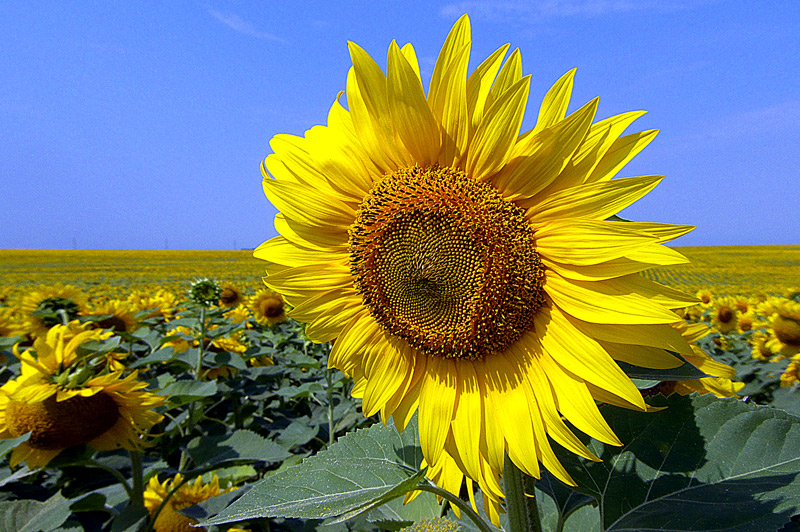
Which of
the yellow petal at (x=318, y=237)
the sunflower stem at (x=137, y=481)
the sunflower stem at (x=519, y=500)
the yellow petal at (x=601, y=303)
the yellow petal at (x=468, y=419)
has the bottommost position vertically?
the sunflower stem at (x=137, y=481)

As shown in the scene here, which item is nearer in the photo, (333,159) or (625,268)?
(625,268)

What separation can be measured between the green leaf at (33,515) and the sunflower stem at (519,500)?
→ 2.35 metres

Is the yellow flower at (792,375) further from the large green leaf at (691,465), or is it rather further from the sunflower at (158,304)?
the sunflower at (158,304)

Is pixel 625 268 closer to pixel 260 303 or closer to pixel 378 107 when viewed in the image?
pixel 378 107

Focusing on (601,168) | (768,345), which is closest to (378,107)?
(601,168)

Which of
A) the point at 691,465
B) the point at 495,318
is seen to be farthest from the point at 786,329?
the point at 495,318

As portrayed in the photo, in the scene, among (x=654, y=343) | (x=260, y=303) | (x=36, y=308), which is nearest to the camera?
(x=654, y=343)

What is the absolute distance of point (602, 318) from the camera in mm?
1058

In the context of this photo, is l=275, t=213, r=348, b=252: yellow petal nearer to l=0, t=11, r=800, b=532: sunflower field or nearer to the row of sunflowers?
l=0, t=11, r=800, b=532: sunflower field

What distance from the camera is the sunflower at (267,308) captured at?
6730mm

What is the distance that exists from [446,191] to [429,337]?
39cm

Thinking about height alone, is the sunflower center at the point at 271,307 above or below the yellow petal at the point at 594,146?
below

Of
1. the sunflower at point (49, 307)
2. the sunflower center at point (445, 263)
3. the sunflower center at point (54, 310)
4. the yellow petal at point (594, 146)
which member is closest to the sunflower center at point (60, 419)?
the sunflower at point (49, 307)

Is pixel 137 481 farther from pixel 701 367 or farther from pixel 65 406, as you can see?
pixel 701 367
